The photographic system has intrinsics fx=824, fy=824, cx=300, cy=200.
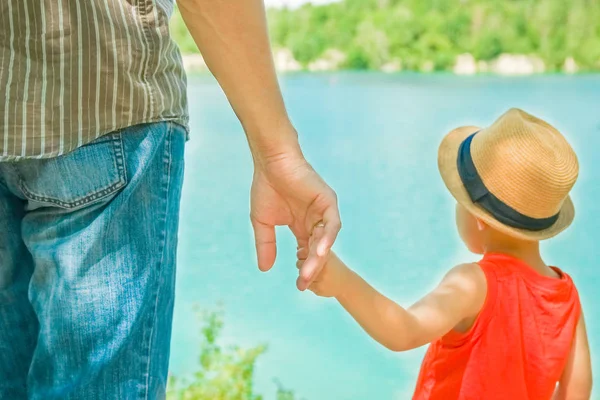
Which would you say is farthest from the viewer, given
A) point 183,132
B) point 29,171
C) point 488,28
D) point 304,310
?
point 488,28

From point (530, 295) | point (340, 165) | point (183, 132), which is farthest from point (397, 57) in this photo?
point (183, 132)

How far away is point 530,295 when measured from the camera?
4.87ft

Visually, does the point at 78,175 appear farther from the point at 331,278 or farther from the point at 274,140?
the point at 331,278

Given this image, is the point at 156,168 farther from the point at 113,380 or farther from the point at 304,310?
the point at 304,310

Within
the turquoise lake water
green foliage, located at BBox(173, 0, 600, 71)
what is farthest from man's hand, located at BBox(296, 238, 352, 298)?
green foliage, located at BBox(173, 0, 600, 71)

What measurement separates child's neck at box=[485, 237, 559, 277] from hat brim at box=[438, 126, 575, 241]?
1.7 inches

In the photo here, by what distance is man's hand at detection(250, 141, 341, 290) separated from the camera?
986 millimetres

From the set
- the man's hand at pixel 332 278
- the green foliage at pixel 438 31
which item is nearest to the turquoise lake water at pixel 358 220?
the green foliage at pixel 438 31

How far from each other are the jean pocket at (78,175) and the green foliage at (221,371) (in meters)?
1.57

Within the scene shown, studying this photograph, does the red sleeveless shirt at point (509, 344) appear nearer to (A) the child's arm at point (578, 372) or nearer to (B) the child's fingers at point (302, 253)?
(A) the child's arm at point (578, 372)

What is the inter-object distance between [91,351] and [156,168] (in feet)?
0.70

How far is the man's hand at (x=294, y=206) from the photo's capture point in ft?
3.23

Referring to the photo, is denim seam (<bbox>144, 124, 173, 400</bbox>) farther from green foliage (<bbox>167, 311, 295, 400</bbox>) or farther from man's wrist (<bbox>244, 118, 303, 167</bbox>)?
green foliage (<bbox>167, 311, 295, 400</bbox>)

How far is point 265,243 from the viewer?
41.4 inches
